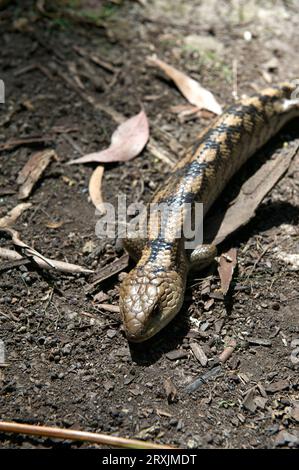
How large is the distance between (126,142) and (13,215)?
174cm

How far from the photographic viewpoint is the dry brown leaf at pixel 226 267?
18.4 feet

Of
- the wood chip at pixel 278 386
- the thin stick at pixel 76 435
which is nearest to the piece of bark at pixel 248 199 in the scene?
the wood chip at pixel 278 386

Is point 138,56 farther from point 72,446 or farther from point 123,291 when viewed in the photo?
point 72,446

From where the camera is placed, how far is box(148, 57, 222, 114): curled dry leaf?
7.74 meters

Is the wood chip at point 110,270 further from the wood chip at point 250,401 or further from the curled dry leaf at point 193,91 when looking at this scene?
the curled dry leaf at point 193,91

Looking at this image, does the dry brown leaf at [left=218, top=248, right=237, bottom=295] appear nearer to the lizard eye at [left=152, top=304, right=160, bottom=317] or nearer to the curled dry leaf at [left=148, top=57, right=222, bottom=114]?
the lizard eye at [left=152, top=304, right=160, bottom=317]

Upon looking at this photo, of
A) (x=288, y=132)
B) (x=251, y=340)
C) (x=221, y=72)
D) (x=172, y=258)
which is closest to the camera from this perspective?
(x=251, y=340)

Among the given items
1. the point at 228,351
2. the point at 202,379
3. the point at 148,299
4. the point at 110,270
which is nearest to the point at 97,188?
the point at 110,270

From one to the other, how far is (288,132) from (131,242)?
3141mm

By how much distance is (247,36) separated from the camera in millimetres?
8969

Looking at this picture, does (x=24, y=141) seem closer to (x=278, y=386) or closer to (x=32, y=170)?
(x=32, y=170)

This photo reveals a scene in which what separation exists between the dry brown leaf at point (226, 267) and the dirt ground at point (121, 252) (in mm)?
93
